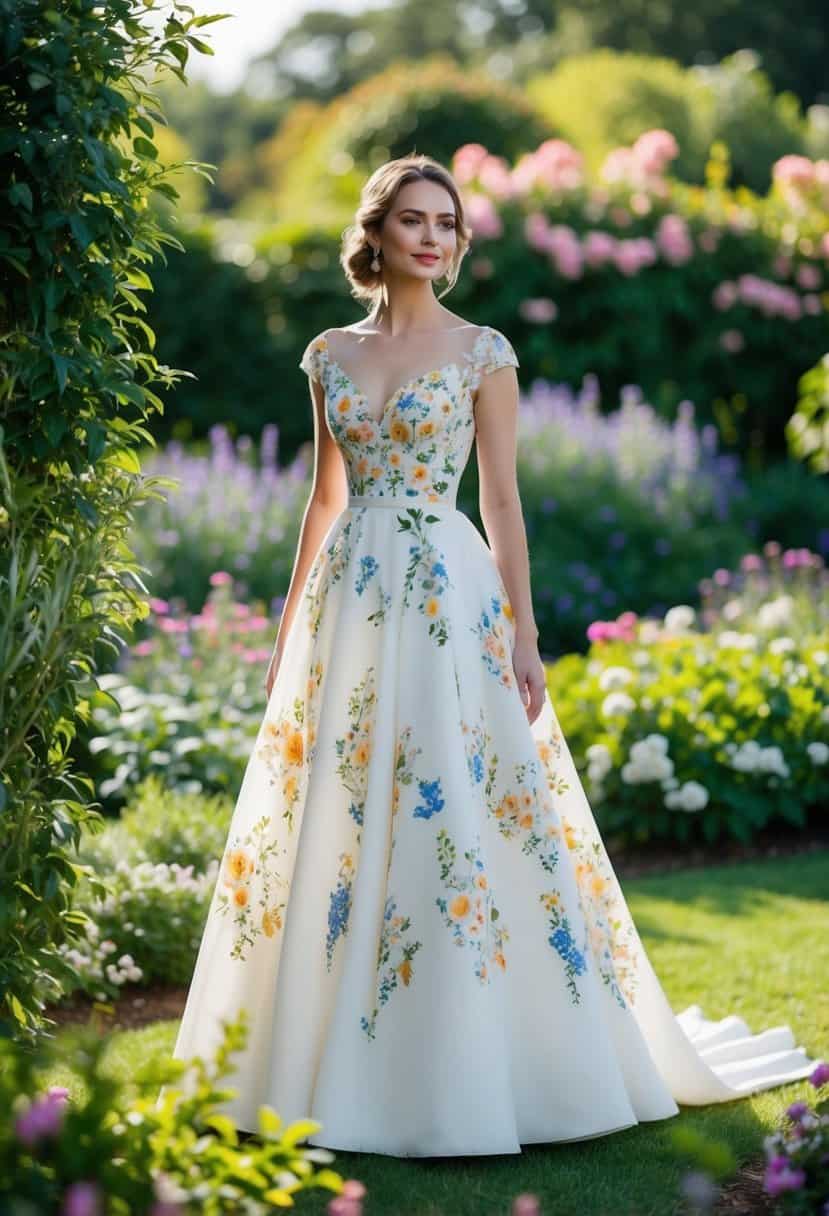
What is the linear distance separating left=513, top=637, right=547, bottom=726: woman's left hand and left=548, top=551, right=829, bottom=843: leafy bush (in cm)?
268

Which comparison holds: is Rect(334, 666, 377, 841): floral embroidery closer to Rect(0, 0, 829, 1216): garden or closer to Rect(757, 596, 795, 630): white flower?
Rect(0, 0, 829, 1216): garden

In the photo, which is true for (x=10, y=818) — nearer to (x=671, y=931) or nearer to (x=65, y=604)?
(x=65, y=604)

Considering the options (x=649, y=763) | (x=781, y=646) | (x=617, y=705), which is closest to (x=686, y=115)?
(x=781, y=646)

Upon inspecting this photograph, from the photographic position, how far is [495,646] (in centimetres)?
335

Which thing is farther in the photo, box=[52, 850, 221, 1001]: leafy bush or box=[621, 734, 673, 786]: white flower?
box=[621, 734, 673, 786]: white flower

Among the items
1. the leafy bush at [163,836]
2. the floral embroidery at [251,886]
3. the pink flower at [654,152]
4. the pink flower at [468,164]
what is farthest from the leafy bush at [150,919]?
the pink flower at [654,152]

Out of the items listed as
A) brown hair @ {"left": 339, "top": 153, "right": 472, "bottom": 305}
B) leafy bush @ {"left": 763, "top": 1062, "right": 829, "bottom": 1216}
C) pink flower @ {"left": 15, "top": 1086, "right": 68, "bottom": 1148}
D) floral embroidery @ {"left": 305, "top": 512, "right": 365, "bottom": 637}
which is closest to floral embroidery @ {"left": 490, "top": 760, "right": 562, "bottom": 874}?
floral embroidery @ {"left": 305, "top": 512, "right": 365, "bottom": 637}

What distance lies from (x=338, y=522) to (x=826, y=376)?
13.5 ft

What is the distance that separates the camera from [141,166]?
3012mm

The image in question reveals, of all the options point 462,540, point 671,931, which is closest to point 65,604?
point 462,540

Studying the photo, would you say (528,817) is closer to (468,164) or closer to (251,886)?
(251,886)

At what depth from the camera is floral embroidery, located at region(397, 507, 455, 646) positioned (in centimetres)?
326

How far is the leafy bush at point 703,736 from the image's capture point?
608 centimetres

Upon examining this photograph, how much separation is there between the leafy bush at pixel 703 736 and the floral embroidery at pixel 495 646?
276 centimetres
